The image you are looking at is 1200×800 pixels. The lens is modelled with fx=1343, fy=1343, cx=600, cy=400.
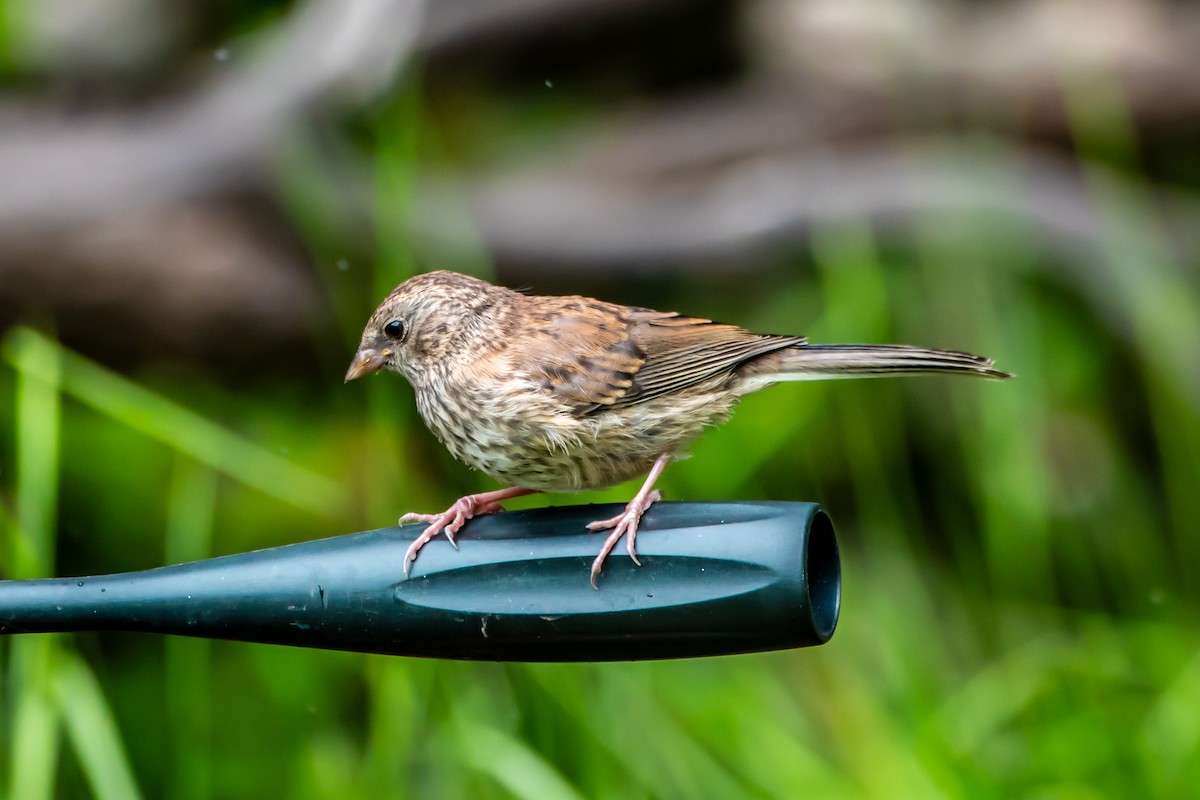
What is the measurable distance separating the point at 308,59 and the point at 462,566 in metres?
3.98

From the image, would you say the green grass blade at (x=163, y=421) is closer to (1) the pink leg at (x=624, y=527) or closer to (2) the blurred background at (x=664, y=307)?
(2) the blurred background at (x=664, y=307)

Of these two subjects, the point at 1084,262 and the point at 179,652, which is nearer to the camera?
the point at 179,652

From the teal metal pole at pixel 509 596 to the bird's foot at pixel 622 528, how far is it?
15 mm

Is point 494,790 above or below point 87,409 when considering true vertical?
below

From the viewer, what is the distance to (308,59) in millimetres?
5414

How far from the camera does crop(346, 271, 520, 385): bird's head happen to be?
9.80 ft

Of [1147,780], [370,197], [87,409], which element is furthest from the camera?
[370,197]

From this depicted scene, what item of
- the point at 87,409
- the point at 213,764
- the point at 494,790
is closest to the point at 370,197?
the point at 87,409

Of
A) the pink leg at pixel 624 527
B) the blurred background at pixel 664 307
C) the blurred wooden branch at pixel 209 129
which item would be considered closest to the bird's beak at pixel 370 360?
the blurred background at pixel 664 307

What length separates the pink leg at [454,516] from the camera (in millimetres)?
1945

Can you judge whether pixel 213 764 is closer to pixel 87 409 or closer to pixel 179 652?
pixel 179 652

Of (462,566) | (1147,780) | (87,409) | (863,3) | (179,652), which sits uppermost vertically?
(863,3)

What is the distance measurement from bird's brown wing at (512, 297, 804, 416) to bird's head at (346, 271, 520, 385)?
0.11 metres

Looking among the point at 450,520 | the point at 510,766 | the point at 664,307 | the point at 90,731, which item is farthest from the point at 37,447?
the point at 664,307
